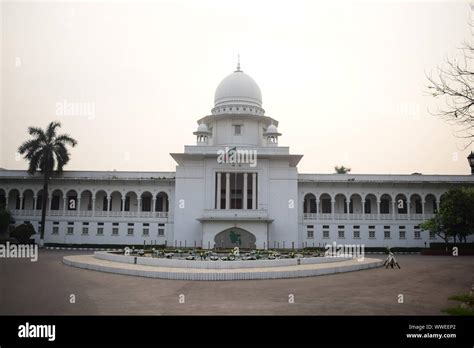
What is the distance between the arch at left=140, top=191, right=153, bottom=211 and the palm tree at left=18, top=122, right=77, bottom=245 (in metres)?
9.47

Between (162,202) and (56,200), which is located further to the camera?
(56,200)

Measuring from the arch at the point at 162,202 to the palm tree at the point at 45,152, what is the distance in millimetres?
11072

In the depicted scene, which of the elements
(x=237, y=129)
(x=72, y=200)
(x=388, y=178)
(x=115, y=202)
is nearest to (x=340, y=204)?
(x=388, y=178)

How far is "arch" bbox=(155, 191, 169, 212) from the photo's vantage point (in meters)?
45.2

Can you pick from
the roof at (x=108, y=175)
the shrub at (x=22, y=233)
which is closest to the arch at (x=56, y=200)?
the roof at (x=108, y=175)

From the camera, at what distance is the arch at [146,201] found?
45969 millimetres

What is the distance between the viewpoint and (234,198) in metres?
41.9

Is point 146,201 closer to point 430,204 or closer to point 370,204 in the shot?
point 370,204

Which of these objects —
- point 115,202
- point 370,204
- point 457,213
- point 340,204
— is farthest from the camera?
point 115,202

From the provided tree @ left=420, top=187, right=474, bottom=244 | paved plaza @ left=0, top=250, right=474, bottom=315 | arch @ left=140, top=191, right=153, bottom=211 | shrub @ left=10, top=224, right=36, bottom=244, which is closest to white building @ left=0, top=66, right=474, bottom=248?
arch @ left=140, top=191, right=153, bottom=211

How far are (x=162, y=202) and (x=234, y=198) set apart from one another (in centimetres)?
952

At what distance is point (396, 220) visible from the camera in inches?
1726

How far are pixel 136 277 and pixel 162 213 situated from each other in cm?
2540
